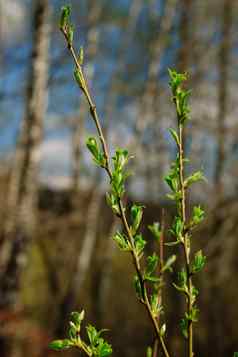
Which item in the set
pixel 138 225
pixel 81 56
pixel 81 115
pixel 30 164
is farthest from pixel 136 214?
pixel 81 115

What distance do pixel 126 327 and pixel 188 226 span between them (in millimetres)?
12244

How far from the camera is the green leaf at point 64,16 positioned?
0.78m

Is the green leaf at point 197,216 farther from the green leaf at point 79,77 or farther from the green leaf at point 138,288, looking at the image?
the green leaf at point 79,77

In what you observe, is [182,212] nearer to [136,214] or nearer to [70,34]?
[136,214]

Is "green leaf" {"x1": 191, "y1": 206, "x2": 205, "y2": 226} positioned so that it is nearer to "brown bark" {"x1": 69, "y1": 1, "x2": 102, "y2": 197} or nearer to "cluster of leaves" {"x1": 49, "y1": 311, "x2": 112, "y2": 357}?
"cluster of leaves" {"x1": 49, "y1": 311, "x2": 112, "y2": 357}

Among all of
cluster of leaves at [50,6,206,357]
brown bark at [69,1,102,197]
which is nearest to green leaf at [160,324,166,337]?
cluster of leaves at [50,6,206,357]

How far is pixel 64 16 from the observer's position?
0.79 metres

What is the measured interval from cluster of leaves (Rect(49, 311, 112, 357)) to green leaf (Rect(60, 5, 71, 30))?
41 cm

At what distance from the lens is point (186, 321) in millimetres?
A: 853

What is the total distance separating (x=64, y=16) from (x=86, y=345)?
0.46 m

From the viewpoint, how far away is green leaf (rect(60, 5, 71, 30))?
2.57 feet

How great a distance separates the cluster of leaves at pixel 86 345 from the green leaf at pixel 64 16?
41 cm

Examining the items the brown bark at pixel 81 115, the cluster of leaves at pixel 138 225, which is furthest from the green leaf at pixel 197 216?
the brown bark at pixel 81 115

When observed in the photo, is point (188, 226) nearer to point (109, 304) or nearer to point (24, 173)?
point (24, 173)
